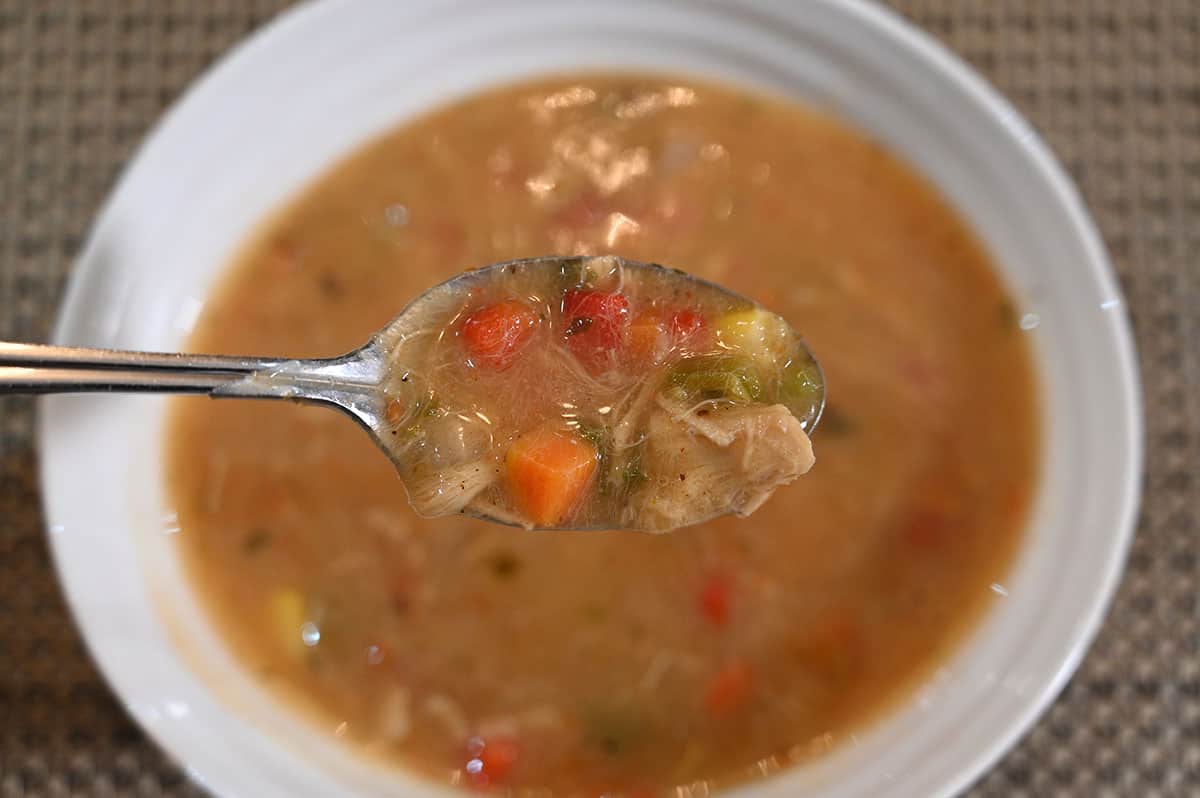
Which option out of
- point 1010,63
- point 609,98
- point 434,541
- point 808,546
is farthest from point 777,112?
point 434,541

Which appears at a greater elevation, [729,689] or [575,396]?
[575,396]

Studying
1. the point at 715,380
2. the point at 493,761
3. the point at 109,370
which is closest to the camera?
the point at 109,370

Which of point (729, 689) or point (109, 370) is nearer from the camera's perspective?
point (109, 370)

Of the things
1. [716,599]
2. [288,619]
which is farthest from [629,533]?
[288,619]

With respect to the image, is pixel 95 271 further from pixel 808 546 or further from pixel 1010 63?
pixel 1010 63

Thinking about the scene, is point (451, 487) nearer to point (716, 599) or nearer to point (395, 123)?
point (716, 599)

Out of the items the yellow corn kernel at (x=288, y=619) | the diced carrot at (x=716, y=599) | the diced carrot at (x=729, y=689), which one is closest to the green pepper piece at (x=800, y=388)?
the diced carrot at (x=716, y=599)
